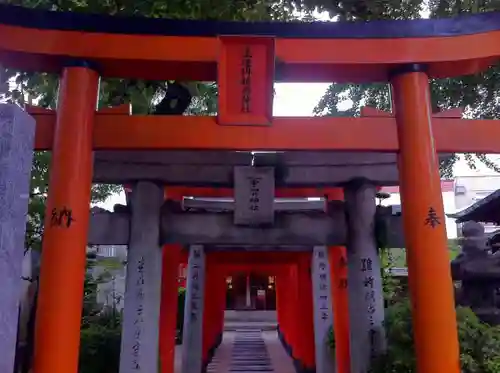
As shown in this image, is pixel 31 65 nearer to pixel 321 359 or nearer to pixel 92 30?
pixel 92 30

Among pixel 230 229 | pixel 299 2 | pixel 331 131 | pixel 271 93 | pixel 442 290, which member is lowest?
pixel 442 290

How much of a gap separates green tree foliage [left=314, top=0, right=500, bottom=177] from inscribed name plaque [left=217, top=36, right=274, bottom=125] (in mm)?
1944

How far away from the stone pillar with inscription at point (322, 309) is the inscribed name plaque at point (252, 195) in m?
2.57

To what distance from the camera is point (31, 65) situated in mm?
4516

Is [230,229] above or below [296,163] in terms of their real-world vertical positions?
below

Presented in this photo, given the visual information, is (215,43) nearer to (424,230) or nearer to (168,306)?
(424,230)

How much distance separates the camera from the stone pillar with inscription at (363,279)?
5.91 meters

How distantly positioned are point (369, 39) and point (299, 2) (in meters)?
1.66

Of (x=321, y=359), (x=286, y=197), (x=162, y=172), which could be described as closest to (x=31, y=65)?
(x=162, y=172)

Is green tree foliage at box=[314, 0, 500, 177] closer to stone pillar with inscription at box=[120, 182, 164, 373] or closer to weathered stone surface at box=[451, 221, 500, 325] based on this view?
weathered stone surface at box=[451, 221, 500, 325]

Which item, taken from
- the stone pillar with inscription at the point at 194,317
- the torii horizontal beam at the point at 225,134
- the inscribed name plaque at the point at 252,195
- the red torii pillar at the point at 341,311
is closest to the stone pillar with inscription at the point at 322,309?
the red torii pillar at the point at 341,311

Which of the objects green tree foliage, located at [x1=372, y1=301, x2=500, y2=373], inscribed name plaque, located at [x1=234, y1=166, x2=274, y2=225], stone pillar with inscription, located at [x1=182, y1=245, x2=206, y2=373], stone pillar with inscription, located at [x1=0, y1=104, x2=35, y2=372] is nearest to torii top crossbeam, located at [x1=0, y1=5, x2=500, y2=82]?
stone pillar with inscription, located at [x1=0, y1=104, x2=35, y2=372]

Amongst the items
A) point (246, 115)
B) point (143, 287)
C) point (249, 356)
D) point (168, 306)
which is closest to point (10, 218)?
point (246, 115)

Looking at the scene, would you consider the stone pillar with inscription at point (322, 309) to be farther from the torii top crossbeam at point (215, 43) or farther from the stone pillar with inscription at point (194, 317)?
the torii top crossbeam at point (215, 43)
